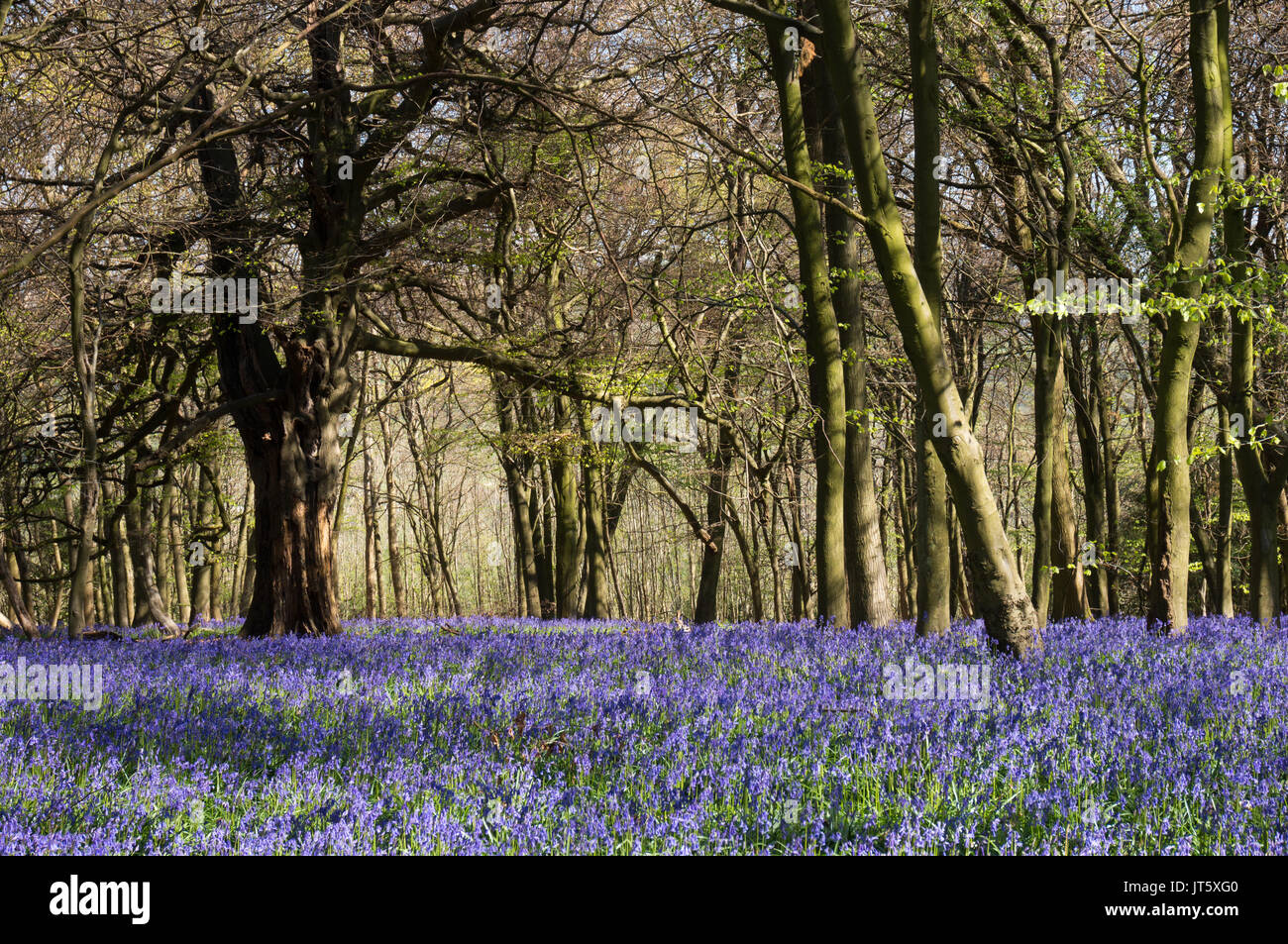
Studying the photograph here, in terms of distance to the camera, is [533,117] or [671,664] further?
[533,117]

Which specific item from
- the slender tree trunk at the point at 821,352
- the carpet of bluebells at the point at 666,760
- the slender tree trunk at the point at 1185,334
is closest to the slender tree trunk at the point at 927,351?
the carpet of bluebells at the point at 666,760

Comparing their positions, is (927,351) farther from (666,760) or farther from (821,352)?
(666,760)

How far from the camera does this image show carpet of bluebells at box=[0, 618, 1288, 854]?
2893mm

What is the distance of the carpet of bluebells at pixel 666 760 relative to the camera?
9.49ft

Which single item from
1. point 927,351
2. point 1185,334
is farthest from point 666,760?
point 1185,334

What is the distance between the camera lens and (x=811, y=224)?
9242 millimetres

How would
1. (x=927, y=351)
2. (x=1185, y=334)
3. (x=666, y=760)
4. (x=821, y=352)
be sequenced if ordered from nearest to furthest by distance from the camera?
1. (x=666, y=760)
2. (x=927, y=351)
3. (x=1185, y=334)
4. (x=821, y=352)

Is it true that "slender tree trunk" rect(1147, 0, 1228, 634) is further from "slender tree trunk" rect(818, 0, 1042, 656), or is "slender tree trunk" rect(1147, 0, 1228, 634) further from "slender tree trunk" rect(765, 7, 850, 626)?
"slender tree trunk" rect(765, 7, 850, 626)

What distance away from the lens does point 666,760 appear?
3688 millimetres

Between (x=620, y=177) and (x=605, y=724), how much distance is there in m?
10.3

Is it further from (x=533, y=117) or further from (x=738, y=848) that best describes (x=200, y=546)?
(x=738, y=848)

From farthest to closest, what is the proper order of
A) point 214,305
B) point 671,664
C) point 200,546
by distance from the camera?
point 200,546
point 214,305
point 671,664

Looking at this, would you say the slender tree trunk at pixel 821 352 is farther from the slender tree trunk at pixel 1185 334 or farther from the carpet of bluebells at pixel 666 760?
the carpet of bluebells at pixel 666 760
